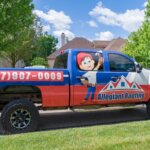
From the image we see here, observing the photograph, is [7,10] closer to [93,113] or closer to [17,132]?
[93,113]

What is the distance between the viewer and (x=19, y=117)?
7.23 metres

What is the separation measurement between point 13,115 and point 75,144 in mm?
2105

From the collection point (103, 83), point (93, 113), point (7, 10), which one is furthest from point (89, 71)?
point (7, 10)

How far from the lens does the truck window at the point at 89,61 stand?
805cm

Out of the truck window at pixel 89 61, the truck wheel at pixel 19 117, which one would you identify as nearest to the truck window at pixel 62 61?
the truck window at pixel 89 61

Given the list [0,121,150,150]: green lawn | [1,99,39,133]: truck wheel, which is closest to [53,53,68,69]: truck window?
[1,99,39,133]: truck wheel

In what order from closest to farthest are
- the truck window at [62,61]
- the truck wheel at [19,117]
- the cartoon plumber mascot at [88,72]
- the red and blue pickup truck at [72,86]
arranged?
1. the truck wheel at [19,117]
2. the red and blue pickup truck at [72,86]
3. the cartoon plumber mascot at [88,72]
4. the truck window at [62,61]

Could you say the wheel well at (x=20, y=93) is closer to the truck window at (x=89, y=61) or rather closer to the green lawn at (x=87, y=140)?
the truck window at (x=89, y=61)

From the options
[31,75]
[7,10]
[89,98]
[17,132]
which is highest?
[7,10]

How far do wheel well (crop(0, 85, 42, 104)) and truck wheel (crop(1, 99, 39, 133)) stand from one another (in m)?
0.39

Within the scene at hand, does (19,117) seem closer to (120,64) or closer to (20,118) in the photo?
(20,118)

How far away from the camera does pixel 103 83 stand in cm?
816

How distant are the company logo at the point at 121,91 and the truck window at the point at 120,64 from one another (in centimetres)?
30

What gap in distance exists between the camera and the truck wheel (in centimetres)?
710
